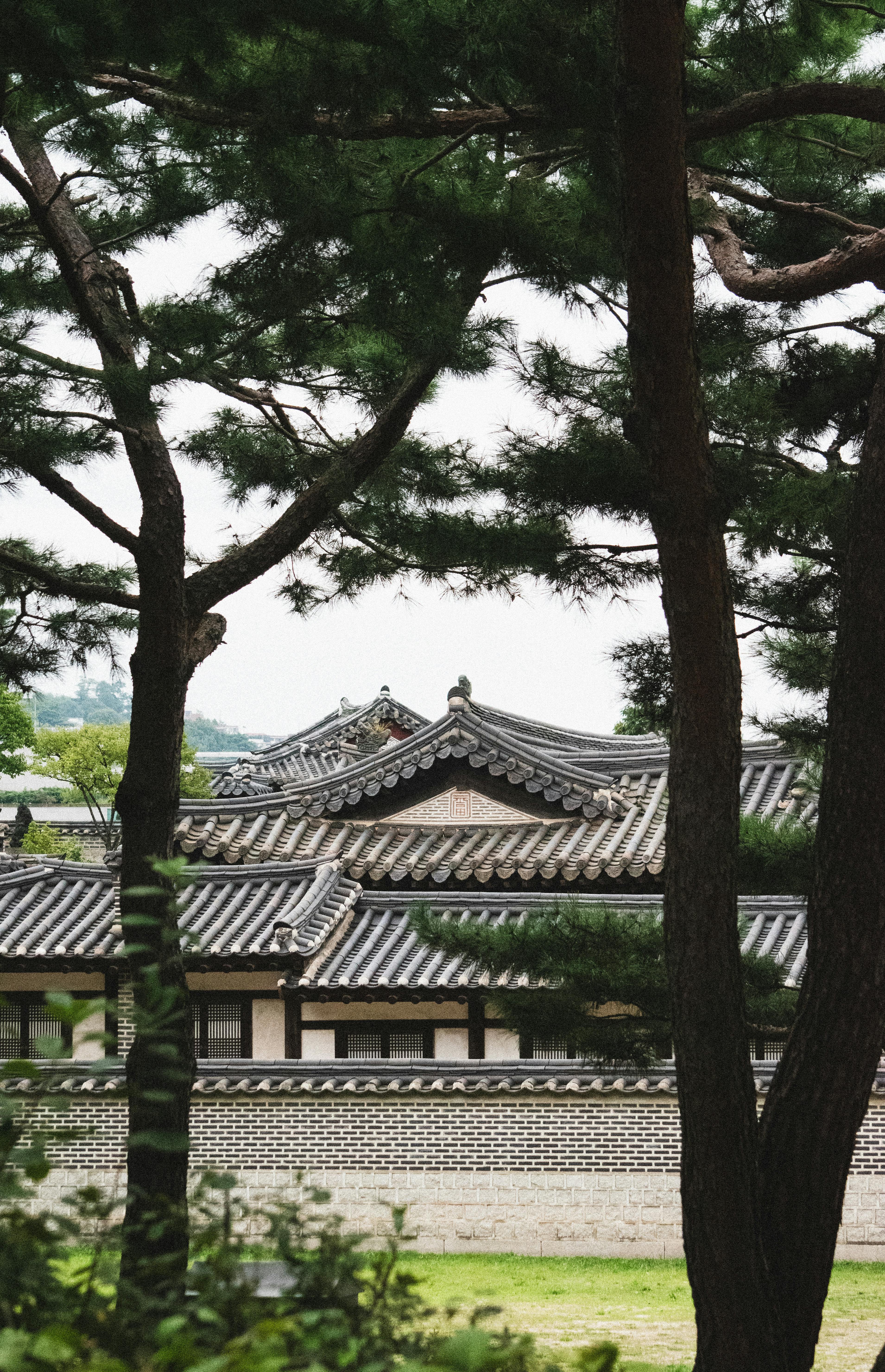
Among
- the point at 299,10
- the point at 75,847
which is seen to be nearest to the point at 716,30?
the point at 299,10

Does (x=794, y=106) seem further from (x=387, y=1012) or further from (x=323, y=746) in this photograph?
(x=323, y=746)

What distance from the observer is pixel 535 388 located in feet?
19.3

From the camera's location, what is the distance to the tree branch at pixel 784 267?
4.20 meters

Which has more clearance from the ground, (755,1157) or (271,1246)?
(271,1246)

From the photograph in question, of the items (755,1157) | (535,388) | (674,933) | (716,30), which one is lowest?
(755,1157)

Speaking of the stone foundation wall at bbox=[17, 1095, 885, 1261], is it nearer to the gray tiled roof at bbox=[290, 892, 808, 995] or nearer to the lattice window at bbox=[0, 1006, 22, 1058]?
the gray tiled roof at bbox=[290, 892, 808, 995]

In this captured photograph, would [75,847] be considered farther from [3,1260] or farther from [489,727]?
[3,1260]

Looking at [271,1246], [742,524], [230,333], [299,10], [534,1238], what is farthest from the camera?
[534,1238]

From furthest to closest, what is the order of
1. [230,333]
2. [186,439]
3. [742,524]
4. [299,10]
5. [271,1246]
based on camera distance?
[186,439]
[230,333]
[742,524]
[299,10]
[271,1246]

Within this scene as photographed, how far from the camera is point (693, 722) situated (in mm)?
4102

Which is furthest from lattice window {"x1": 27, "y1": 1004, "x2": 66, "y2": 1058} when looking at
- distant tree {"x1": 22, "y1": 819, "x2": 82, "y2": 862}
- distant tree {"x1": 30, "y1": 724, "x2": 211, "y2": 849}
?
distant tree {"x1": 30, "y1": 724, "x2": 211, "y2": 849}

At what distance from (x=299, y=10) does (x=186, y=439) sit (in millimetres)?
3940

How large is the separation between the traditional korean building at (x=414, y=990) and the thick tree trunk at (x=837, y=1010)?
5689 millimetres

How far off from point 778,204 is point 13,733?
32893mm
